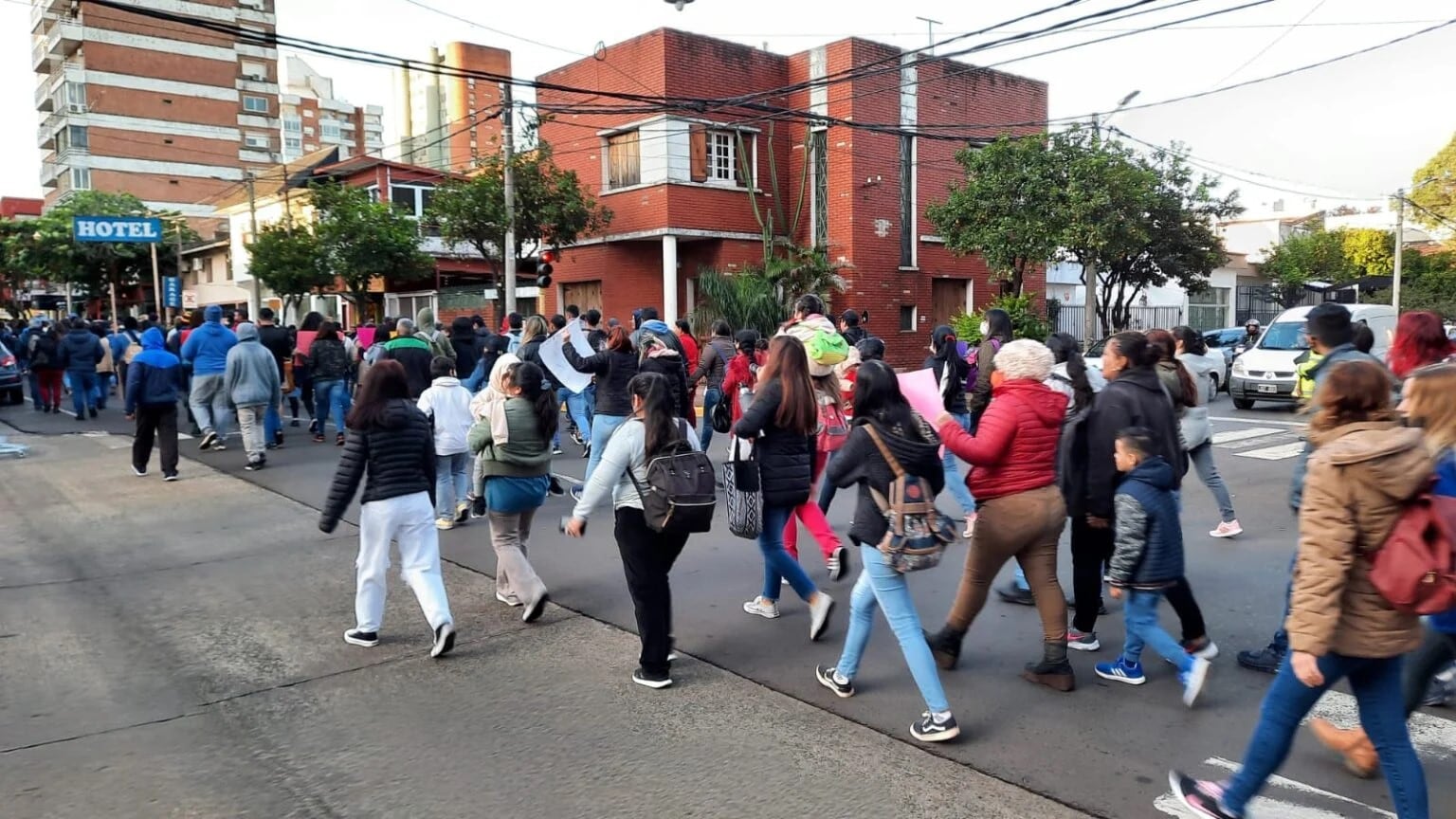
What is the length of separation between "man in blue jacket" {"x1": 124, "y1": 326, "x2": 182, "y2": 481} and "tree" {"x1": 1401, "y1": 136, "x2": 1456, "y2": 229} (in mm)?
42199

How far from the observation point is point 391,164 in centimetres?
3259

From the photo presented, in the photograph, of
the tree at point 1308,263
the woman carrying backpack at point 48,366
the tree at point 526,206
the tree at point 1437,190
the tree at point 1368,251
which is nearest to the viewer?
the woman carrying backpack at point 48,366

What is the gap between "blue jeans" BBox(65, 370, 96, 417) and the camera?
56.0ft

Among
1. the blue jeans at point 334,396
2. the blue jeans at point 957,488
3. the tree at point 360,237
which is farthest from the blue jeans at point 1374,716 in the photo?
the tree at point 360,237

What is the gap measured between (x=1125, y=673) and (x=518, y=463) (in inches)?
143

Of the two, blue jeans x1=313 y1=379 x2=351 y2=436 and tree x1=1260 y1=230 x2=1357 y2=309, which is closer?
blue jeans x1=313 y1=379 x2=351 y2=436

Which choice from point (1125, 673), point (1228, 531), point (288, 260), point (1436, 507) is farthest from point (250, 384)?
point (288, 260)

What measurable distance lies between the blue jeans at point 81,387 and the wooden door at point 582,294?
12.0 meters

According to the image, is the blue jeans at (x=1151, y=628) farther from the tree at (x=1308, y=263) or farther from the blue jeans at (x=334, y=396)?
the tree at (x=1308, y=263)

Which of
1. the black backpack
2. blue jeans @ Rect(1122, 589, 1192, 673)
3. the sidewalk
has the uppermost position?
the black backpack

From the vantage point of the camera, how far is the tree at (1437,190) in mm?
36875

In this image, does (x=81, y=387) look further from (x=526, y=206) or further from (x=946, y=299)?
(x=946, y=299)

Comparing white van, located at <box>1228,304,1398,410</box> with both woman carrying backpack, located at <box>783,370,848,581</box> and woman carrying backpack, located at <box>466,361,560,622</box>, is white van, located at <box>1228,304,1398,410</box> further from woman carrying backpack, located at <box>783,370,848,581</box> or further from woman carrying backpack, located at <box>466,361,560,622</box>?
woman carrying backpack, located at <box>466,361,560,622</box>

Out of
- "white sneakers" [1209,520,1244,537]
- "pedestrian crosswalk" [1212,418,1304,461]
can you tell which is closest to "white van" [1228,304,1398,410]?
"pedestrian crosswalk" [1212,418,1304,461]
